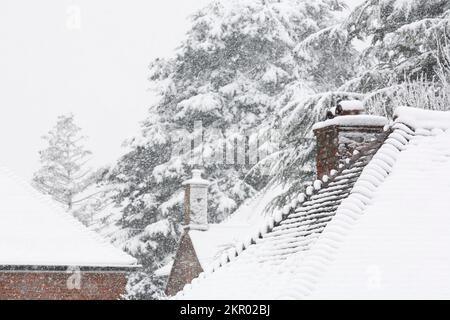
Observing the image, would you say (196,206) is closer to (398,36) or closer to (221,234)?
(221,234)

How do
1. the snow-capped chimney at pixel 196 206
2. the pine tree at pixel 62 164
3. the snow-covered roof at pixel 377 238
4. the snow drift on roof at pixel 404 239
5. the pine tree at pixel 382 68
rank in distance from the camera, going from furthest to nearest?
the pine tree at pixel 62 164 < the snow-capped chimney at pixel 196 206 < the pine tree at pixel 382 68 < the snow-covered roof at pixel 377 238 < the snow drift on roof at pixel 404 239

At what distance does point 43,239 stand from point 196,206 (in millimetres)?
8733

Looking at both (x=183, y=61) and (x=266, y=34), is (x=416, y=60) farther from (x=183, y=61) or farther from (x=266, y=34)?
(x=183, y=61)

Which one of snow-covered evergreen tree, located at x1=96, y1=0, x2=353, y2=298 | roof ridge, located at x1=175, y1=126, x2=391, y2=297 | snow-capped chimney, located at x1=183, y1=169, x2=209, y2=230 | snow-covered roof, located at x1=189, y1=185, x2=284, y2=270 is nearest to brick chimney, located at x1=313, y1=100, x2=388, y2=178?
roof ridge, located at x1=175, y1=126, x2=391, y2=297

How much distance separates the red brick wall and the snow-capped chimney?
7758 millimetres

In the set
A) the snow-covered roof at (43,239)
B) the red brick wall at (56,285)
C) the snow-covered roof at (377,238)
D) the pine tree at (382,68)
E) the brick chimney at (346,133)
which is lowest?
the red brick wall at (56,285)

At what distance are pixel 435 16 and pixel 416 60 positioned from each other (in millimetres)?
1625

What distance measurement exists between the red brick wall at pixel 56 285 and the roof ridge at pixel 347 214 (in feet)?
35.5

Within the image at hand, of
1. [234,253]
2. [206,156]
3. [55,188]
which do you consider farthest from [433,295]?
[55,188]

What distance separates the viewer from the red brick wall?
742 inches

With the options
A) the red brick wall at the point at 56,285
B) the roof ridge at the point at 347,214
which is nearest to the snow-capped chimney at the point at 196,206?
the red brick wall at the point at 56,285

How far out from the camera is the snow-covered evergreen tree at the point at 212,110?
3372 cm

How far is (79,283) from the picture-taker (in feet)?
63.6

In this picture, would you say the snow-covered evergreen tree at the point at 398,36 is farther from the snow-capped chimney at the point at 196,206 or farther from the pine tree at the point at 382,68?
the snow-capped chimney at the point at 196,206
